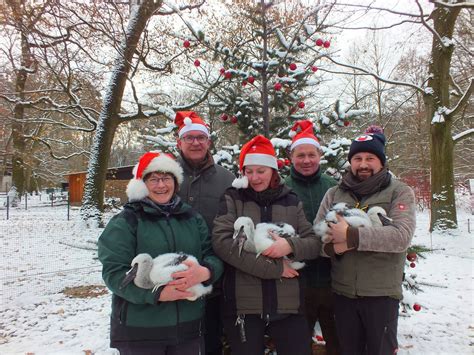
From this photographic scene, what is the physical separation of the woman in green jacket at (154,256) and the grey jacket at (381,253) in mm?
973

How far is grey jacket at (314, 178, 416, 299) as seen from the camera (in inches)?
94.5

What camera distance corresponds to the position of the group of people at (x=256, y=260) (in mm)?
2291

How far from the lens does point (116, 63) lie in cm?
1266

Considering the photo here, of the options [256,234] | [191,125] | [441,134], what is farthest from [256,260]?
[441,134]

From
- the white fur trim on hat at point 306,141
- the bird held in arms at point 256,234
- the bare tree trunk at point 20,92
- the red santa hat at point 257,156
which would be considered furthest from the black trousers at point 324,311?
the bare tree trunk at point 20,92

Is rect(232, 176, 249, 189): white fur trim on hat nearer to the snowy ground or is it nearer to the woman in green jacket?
the woman in green jacket

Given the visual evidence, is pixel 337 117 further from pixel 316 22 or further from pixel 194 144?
pixel 194 144

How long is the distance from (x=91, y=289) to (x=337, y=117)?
5694 millimetres

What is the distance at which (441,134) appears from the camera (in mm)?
11758

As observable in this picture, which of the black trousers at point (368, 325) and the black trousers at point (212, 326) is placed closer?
the black trousers at point (368, 325)

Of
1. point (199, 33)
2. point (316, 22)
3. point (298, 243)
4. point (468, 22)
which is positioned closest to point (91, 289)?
point (199, 33)

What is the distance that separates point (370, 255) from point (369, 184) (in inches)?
20.6

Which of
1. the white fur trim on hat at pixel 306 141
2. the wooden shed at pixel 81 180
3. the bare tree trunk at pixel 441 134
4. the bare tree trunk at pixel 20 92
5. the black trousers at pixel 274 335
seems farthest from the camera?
the wooden shed at pixel 81 180

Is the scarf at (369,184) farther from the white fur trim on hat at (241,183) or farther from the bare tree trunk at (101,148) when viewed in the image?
the bare tree trunk at (101,148)
